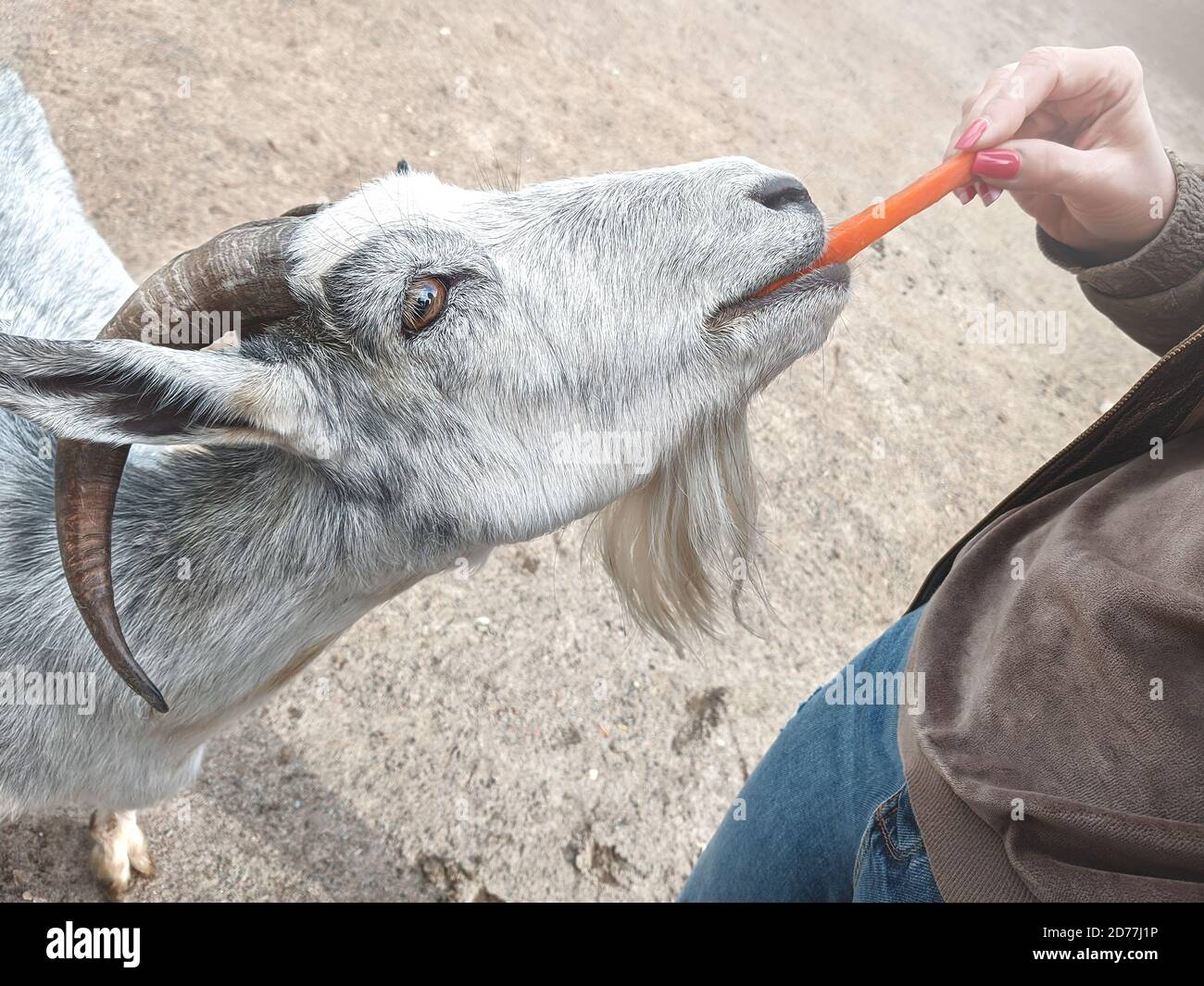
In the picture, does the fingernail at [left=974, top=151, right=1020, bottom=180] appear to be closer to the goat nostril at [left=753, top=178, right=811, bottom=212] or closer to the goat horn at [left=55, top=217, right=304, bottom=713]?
the goat nostril at [left=753, top=178, right=811, bottom=212]

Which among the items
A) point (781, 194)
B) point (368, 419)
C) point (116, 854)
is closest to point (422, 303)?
point (368, 419)

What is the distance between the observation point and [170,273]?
1.55m

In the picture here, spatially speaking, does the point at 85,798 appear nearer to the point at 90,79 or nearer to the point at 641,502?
the point at 641,502

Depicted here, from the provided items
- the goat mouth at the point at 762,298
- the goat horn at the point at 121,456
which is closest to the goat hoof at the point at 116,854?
the goat horn at the point at 121,456

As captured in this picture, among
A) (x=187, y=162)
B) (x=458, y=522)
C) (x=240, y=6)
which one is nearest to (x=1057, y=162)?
(x=458, y=522)

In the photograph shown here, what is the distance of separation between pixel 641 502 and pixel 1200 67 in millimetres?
12336

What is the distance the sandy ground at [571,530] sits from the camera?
2834mm

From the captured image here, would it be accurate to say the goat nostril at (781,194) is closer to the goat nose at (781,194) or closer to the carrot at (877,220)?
the goat nose at (781,194)

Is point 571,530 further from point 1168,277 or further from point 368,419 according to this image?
point 1168,277

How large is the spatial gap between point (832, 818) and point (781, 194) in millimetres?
1196

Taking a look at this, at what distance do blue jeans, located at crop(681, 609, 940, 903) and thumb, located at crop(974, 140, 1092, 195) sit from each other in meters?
0.83

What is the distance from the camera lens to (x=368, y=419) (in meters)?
1.67

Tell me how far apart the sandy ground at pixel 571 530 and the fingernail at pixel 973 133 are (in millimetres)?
1990

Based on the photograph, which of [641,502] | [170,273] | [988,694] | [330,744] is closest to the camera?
[988,694]
